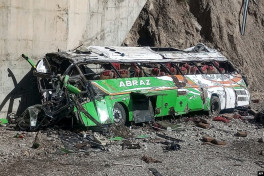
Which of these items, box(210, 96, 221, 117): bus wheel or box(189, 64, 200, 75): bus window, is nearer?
box(189, 64, 200, 75): bus window

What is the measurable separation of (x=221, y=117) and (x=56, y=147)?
25.1 ft

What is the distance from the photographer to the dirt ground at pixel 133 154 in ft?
37.2

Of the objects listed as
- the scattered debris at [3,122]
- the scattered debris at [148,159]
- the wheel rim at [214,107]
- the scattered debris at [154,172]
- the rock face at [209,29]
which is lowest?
the scattered debris at [154,172]

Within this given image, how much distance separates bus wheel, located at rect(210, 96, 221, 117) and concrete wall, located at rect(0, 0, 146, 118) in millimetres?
4761

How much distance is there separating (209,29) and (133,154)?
47.2 feet

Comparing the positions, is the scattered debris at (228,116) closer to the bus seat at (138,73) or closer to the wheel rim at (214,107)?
the wheel rim at (214,107)

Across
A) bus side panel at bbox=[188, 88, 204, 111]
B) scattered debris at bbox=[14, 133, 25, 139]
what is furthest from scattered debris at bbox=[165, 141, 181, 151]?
Result: bus side panel at bbox=[188, 88, 204, 111]

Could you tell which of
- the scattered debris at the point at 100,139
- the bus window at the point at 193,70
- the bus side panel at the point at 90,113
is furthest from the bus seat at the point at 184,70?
the scattered debris at the point at 100,139

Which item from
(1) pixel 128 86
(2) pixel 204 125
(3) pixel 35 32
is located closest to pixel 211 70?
(2) pixel 204 125

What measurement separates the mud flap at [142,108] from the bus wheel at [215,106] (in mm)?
3663

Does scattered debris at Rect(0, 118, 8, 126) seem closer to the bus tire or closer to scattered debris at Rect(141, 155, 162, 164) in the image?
scattered debris at Rect(141, 155, 162, 164)

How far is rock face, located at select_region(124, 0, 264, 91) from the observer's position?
77.0 feet

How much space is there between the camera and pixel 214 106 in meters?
19.9

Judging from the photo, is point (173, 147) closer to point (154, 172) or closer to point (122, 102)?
point (154, 172)
